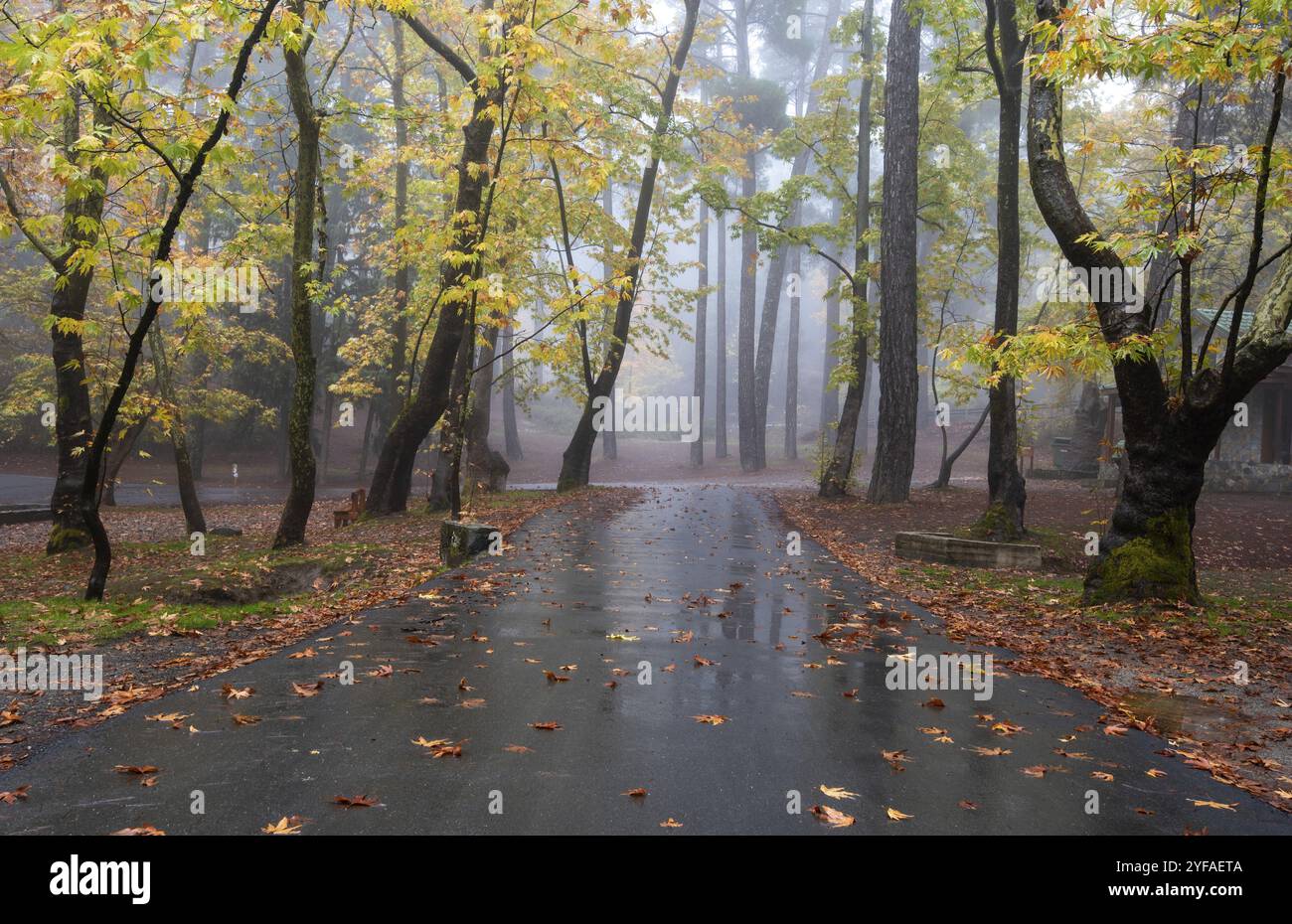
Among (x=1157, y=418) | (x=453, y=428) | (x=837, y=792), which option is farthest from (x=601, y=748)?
(x=453, y=428)

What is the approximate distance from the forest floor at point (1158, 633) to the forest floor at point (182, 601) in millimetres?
6195

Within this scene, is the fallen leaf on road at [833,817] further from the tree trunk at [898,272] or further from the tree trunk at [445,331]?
the tree trunk at [898,272]

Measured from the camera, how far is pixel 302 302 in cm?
1389

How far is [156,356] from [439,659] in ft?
37.8

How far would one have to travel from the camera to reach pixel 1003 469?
48.6ft

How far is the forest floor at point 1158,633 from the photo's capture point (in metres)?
5.48

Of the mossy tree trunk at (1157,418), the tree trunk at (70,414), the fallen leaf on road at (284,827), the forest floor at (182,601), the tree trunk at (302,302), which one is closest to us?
the fallen leaf on road at (284,827)

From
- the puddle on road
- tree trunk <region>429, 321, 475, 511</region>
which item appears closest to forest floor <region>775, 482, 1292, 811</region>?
the puddle on road

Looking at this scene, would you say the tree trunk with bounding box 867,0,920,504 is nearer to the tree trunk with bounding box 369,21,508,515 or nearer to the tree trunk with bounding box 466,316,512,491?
the tree trunk with bounding box 369,21,508,515

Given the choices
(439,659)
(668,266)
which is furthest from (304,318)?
(668,266)

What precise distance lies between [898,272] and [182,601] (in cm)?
1645

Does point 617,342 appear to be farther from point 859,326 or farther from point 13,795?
point 13,795

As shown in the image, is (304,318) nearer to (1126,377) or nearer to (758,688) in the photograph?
(758,688)

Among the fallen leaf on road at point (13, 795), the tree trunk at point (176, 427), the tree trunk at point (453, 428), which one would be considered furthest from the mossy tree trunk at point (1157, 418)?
the tree trunk at point (176, 427)
